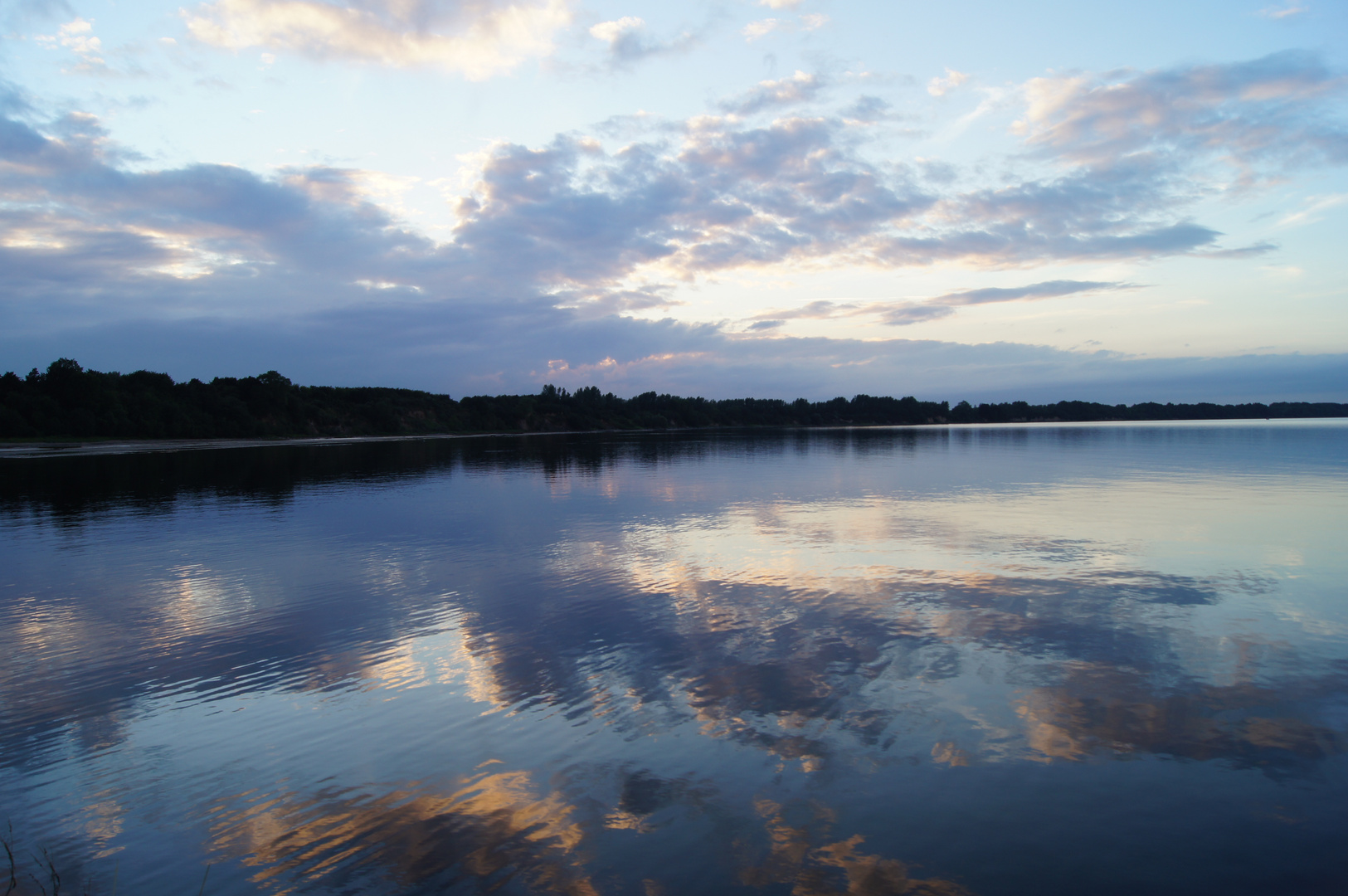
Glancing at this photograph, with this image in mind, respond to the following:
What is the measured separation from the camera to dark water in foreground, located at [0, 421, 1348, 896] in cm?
557

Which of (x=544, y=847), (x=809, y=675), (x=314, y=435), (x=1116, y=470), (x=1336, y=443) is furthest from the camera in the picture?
(x=314, y=435)

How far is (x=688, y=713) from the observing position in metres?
8.13

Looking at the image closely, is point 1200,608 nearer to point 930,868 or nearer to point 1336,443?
point 930,868

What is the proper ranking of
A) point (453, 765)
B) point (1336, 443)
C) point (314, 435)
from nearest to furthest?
1. point (453, 765)
2. point (1336, 443)
3. point (314, 435)

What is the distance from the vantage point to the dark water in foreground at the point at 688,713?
5.57m

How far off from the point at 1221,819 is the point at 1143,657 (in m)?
4.26

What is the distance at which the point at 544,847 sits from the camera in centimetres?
568

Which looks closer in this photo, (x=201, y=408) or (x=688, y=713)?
(x=688, y=713)

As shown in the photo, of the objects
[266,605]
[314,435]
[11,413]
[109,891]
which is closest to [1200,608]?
[109,891]

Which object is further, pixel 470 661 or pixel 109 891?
pixel 470 661

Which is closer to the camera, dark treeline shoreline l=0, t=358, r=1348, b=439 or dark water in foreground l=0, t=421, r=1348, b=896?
dark water in foreground l=0, t=421, r=1348, b=896

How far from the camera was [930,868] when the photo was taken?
17.6 feet

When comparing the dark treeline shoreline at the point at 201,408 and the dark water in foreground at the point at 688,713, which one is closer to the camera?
Answer: the dark water in foreground at the point at 688,713

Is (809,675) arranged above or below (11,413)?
below
